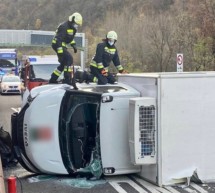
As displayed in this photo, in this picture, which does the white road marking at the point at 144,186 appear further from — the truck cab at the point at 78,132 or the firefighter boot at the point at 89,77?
the firefighter boot at the point at 89,77

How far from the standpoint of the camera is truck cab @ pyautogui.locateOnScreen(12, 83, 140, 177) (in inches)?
280

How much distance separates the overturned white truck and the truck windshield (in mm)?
13

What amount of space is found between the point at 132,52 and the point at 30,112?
99.4 ft

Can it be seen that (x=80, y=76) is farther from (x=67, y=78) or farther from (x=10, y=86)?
(x=10, y=86)

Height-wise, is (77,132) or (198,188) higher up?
(77,132)

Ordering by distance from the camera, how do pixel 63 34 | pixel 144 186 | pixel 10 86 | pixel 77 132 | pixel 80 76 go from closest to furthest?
pixel 144 186, pixel 77 132, pixel 80 76, pixel 63 34, pixel 10 86

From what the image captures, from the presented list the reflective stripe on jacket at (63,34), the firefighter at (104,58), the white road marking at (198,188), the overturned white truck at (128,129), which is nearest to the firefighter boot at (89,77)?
the firefighter at (104,58)

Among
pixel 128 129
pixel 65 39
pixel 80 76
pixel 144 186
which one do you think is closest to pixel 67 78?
pixel 80 76

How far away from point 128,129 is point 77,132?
0.81m

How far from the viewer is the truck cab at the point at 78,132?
23.3 ft

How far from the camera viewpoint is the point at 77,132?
7.30 meters

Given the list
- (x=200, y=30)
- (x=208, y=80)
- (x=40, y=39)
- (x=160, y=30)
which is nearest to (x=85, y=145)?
(x=208, y=80)

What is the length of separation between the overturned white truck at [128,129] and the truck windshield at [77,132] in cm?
1

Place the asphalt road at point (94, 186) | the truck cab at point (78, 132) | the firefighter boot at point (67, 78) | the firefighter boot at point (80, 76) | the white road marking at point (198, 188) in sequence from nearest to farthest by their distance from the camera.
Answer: the white road marking at point (198, 188), the asphalt road at point (94, 186), the truck cab at point (78, 132), the firefighter boot at point (67, 78), the firefighter boot at point (80, 76)
